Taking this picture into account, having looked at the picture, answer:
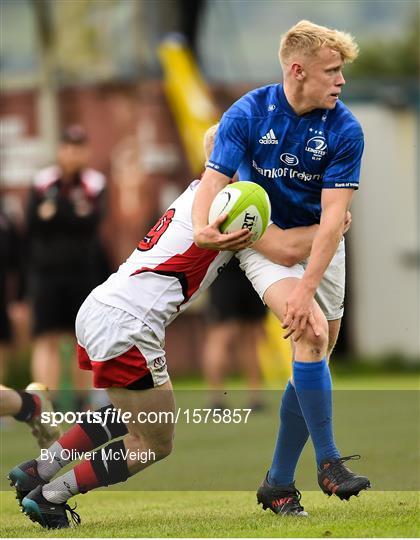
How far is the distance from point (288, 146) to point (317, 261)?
1.72 ft

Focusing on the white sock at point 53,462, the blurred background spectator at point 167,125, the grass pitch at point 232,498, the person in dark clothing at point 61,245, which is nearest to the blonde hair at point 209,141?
the grass pitch at point 232,498

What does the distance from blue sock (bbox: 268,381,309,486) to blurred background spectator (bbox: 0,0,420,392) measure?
38.7ft

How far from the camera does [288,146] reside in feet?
19.3

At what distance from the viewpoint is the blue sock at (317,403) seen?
5.83 meters

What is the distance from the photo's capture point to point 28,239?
36.8 feet

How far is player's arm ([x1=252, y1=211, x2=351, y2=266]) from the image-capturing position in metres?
6.03

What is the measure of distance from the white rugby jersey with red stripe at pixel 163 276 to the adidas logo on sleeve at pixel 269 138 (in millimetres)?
415

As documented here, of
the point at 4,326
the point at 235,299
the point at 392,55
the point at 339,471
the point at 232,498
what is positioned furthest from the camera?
the point at 392,55

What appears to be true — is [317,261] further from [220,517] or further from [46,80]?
[46,80]

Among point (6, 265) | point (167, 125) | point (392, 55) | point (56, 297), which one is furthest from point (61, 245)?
point (392, 55)

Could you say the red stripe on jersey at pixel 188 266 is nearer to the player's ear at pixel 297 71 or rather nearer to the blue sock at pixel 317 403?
the blue sock at pixel 317 403

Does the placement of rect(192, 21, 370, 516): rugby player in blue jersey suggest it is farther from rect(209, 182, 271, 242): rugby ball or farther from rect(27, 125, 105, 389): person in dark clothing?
rect(27, 125, 105, 389): person in dark clothing

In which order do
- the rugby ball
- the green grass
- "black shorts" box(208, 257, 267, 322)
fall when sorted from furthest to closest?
"black shorts" box(208, 257, 267, 322)
the rugby ball
the green grass

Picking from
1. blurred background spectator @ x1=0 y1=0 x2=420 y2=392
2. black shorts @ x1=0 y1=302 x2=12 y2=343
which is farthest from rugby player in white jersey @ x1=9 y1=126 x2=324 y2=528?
blurred background spectator @ x1=0 y1=0 x2=420 y2=392
